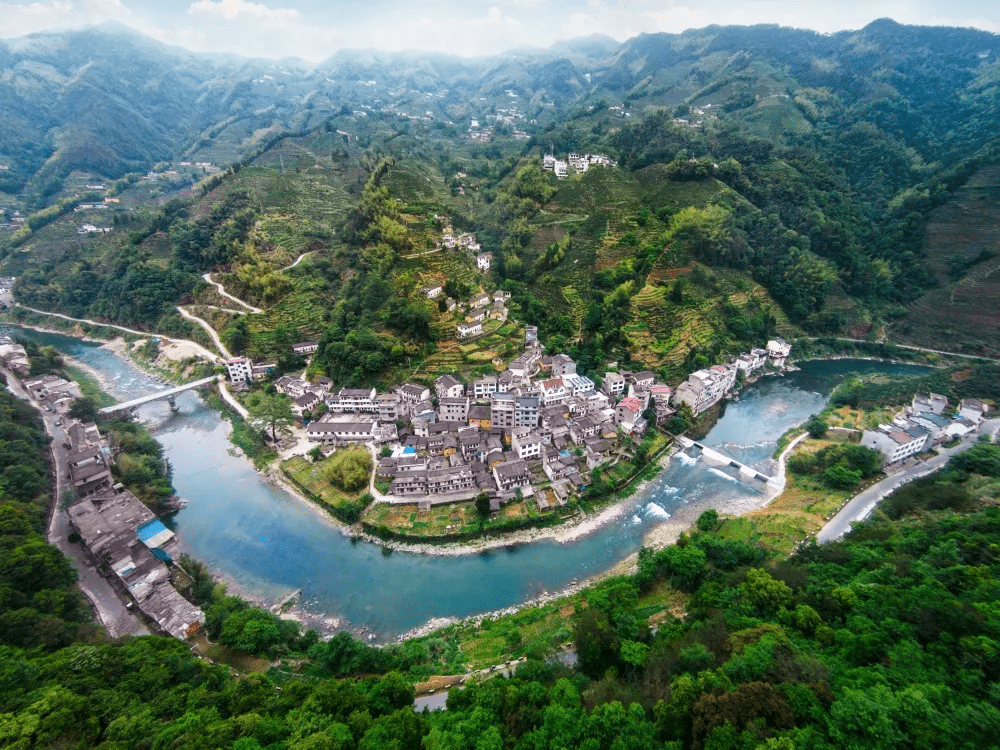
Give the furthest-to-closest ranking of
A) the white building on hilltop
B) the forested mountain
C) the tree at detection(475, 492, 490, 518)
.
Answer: the white building on hilltop < the forested mountain < the tree at detection(475, 492, 490, 518)

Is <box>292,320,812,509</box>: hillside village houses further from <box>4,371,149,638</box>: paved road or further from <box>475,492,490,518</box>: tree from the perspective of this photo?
<box>4,371,149,638</box>: paved road

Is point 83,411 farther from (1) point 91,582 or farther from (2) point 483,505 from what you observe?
(2) point 483,505

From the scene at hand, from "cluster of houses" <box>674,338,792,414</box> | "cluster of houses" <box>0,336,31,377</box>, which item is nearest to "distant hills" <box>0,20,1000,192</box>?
"cluster of houses" <box>674,338,792,414</box>

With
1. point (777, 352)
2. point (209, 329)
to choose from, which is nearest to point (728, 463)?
point (777, 352)

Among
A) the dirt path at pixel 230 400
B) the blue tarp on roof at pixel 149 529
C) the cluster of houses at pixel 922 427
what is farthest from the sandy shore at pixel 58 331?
the cluster of houses at pixel 922 427

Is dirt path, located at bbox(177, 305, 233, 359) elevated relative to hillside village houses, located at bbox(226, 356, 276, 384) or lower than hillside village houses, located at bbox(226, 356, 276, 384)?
elevated

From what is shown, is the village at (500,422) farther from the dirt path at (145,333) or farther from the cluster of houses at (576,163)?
the cluster of houses at (576,163)
